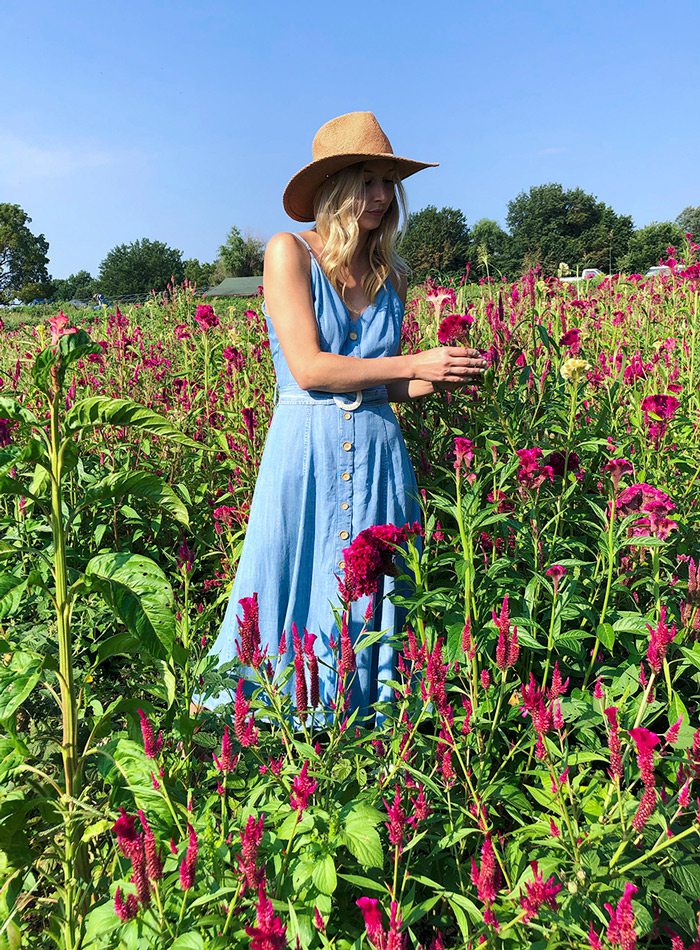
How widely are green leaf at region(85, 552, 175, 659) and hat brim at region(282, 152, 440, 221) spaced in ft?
5.08

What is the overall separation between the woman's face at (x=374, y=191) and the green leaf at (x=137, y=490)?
127cm

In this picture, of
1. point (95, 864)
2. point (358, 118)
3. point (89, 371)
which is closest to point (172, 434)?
point (95, 864)

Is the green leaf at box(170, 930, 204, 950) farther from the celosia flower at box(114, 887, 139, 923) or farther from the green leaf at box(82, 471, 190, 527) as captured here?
the green leaf at box(82, 471, 190, 527)

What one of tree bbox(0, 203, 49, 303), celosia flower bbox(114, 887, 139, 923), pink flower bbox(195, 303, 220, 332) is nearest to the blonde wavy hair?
pink flower bbox(195, 303, 220, 332)

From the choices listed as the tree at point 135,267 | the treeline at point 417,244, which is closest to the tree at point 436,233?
the treeline at point 417,244

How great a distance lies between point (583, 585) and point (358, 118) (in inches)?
64.4

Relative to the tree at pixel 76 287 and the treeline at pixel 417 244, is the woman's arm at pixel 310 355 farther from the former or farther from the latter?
the tree at pixel 76 287

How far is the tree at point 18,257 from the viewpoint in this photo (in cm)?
7031

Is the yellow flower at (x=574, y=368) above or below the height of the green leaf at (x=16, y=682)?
above

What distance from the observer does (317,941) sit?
46.8 inches

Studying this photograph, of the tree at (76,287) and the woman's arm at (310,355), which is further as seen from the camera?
the tree at (76,287)

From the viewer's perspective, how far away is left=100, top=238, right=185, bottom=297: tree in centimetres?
8869

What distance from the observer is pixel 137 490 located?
1499mm

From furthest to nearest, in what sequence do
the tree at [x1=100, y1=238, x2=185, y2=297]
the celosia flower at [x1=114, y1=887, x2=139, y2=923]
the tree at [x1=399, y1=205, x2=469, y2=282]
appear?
the tree at [x1=100, y1=238, x2=185, y2=297], the tree at [x1=399, y1=205, x2=469, y2=282], the celosia flower at [x1=114, y1=887, x2=139, y2=923]
